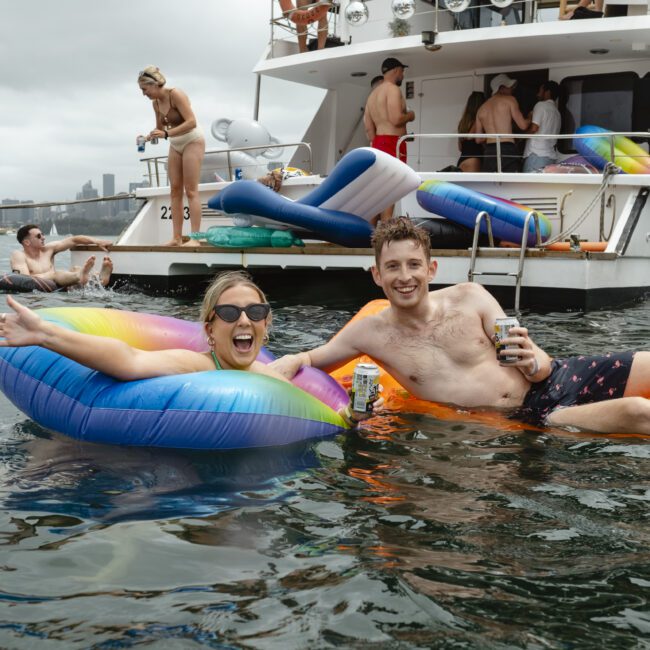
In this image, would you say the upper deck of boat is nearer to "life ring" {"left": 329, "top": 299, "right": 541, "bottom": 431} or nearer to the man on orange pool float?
"life ring" {"left": 329, "top": 299, "right": 541, "bottom": 431}

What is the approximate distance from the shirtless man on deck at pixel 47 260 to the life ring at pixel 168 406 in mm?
7308

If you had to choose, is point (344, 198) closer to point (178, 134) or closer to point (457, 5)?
point (178, 134)

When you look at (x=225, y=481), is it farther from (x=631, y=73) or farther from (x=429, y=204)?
(x=631, y=73)

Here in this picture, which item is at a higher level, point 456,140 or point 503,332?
point 456,140

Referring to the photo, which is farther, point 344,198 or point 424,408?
point 344,198

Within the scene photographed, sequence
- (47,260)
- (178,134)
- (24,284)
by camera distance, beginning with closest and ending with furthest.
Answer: (178,134), (24,284), (47,260)

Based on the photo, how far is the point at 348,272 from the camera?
449 inches

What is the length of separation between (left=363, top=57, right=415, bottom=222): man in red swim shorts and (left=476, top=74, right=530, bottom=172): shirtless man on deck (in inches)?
46.1

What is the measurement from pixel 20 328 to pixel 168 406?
799 mm

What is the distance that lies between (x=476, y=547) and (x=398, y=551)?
26 cm

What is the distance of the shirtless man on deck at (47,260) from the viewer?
11.7m

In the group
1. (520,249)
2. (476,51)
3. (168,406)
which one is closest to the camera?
(168,406)

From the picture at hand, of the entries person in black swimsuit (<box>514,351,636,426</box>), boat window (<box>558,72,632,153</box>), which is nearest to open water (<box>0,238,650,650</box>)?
person in black swimsuit (<box>514,351,636,426</box>)

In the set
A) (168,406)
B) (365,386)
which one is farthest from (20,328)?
(365,386)
